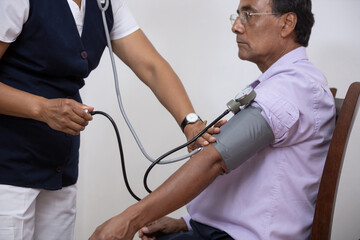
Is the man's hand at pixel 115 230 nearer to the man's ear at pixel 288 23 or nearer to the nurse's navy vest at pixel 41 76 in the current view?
the nurse's navy vest at pixel 41 76

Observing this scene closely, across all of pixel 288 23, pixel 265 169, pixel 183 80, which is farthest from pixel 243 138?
pixel 183 80

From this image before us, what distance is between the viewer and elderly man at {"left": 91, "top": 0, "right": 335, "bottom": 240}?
949 mm

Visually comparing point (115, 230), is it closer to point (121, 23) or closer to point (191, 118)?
point (191, 118)

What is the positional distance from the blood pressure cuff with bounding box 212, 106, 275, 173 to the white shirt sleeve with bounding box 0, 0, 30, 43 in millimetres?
564

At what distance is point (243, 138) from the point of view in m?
0.95

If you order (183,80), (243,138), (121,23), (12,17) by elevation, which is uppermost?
(12,17)

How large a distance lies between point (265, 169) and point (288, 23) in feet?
1.54

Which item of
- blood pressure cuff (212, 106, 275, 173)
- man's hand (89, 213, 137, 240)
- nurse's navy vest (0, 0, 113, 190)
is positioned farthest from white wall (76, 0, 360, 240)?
man's hand (89, 213, 137, 240)

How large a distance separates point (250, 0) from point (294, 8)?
0.14 m

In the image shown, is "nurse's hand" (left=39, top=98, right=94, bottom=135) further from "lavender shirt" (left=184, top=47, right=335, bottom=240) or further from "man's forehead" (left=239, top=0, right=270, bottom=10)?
"man's forehead" (left=239, top=0, right=270, bottom=10)

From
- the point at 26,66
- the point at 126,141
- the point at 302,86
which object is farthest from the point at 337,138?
the point at 126,141

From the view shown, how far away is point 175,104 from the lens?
1.35 m

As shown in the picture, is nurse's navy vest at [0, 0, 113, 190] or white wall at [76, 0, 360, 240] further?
white wall at [76, 0, 360, 240]

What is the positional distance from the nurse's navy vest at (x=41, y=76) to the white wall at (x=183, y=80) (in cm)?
88
